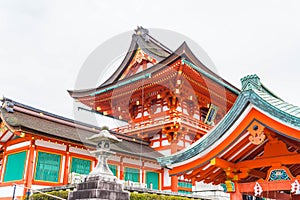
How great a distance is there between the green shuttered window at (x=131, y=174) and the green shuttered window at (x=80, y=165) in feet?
7.96

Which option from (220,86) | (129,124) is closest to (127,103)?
(129,124)

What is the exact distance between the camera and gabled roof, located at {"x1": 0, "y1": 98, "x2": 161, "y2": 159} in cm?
1347

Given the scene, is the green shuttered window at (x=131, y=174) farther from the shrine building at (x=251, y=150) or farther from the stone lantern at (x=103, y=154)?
the shrine building at (x=251, y=150)

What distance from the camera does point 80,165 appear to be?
15500mm

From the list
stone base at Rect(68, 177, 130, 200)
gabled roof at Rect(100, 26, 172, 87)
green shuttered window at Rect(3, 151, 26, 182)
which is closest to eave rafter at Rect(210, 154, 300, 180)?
stone base at Rect(68, 177, 130, 200)

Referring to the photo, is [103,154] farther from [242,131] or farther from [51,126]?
[51,126]

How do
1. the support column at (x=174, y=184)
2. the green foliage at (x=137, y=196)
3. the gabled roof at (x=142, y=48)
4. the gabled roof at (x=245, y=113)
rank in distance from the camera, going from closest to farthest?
the gabled roof at (x=245, y=113) < the green foliage at (x=137, y=196) < the support column at (x=174, y=184) < the gabled roof at (x=142, y=48)

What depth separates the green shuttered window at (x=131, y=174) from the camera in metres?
17.5

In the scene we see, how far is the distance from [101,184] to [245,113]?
3.99 meters

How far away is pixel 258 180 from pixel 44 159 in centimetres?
1031

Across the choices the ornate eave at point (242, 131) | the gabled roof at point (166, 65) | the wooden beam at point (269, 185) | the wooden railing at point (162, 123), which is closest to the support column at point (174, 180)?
the wooden railing at point (162, 123)

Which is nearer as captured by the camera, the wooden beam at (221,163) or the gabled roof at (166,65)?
the wooden beam at (221,163)

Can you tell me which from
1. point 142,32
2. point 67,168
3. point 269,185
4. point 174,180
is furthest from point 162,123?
point 269,185

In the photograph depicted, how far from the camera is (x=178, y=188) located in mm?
18359
